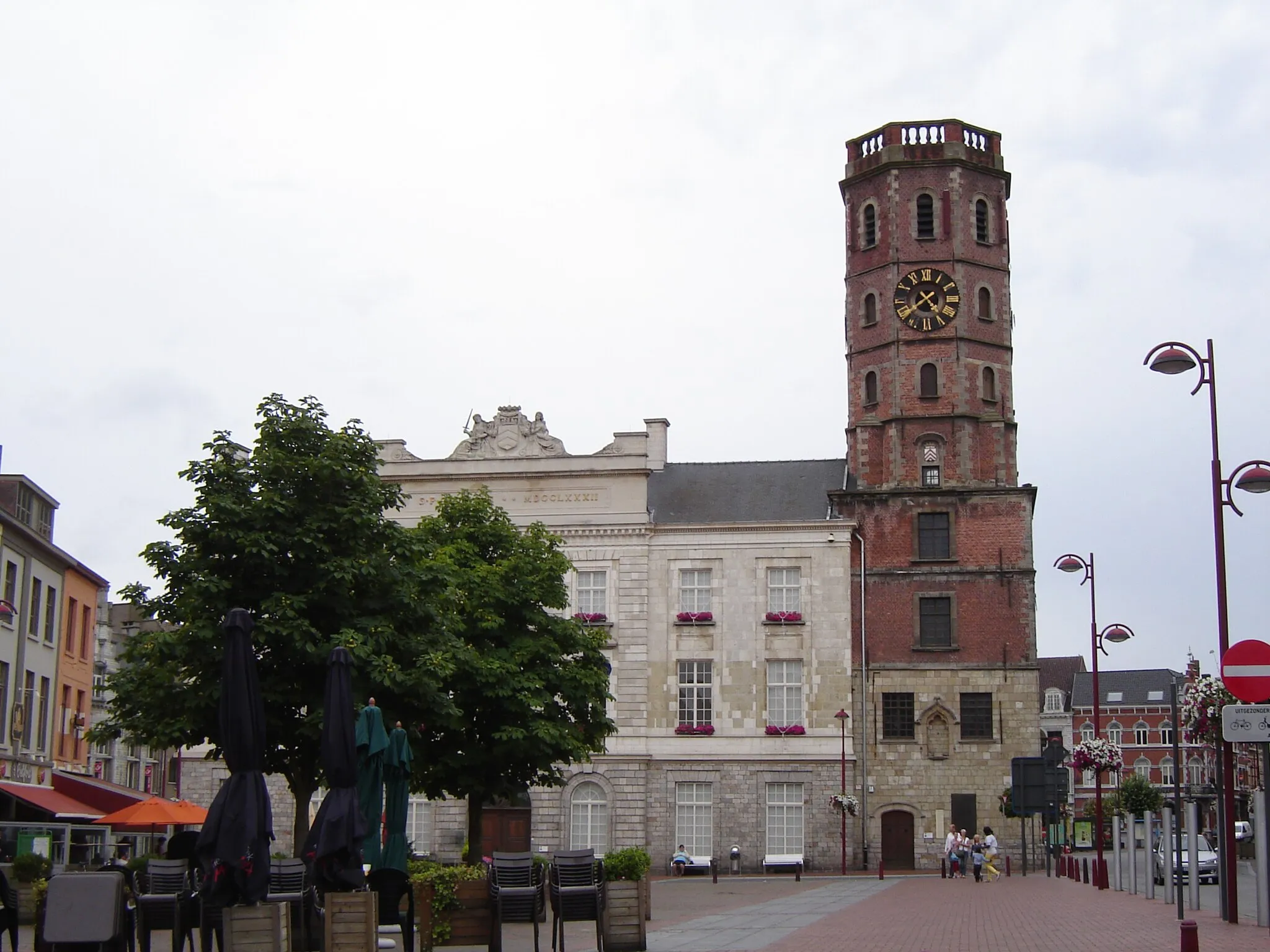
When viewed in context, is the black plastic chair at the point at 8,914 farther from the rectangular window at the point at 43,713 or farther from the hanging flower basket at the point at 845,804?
the hanging flower basket at the point at 845,804

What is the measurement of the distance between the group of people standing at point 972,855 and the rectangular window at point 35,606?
90.6 feet

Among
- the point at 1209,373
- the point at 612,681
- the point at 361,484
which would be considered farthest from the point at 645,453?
the point at 1209,373

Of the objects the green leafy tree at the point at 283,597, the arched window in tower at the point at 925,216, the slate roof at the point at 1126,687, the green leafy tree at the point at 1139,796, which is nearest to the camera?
the green leafy tree at the point at 283,597

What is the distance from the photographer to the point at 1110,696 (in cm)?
13712

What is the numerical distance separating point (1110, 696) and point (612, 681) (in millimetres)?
93996

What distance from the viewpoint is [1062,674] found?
143 metres

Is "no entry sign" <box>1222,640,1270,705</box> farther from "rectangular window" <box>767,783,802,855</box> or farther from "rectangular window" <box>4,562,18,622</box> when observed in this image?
"rectangular window" <box>767,783,802,855</box>

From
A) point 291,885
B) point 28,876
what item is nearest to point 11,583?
point 28,876

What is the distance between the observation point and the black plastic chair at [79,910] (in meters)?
14.5

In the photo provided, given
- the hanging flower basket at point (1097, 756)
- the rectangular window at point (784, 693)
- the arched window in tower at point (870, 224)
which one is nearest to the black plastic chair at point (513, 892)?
the hanging flower basket at point (1097, 756)

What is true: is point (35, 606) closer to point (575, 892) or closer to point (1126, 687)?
point (575, 892)

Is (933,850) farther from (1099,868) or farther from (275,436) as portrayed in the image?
(275,436)

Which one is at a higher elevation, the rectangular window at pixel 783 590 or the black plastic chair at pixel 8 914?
the rectangular window at pixel 783 590

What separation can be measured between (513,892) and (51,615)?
31857 millimetres
